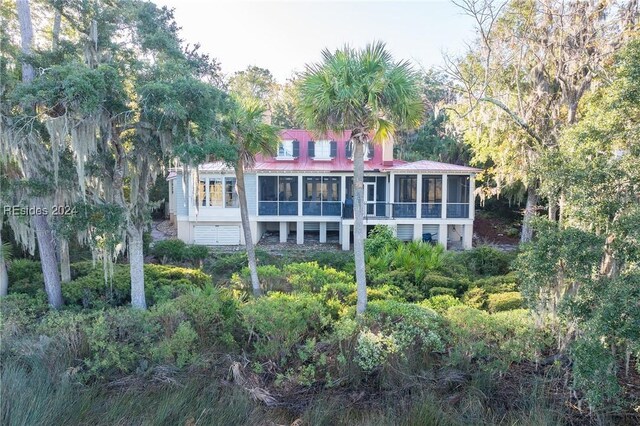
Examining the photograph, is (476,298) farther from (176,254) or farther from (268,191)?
(268,191)

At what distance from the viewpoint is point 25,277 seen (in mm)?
9688

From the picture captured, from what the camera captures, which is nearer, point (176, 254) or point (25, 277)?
point (25, 277)

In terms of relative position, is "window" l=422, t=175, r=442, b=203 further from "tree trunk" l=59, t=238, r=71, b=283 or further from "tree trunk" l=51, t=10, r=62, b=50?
"tree trunk" l=51, t=10, r=62, b=50

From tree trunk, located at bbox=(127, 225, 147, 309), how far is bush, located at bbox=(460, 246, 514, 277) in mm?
10141

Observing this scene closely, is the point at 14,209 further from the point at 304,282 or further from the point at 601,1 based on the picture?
the point at 601,1

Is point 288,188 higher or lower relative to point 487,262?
higher

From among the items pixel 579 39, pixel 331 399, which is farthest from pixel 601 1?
pixel 331 399

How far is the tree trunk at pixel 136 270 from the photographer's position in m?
8.62

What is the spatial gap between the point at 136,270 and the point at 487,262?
1109 centimetres

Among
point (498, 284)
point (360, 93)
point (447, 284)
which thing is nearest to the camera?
point (360, 93)

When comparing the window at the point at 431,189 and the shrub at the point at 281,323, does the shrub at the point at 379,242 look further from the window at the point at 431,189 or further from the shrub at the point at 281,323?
the shrub at the point at 281,323

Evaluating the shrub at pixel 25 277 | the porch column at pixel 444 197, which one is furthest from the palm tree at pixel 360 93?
the porch column at pixel 444 197

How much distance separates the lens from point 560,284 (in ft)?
18.6

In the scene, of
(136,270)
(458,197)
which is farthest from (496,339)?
(458,197)
